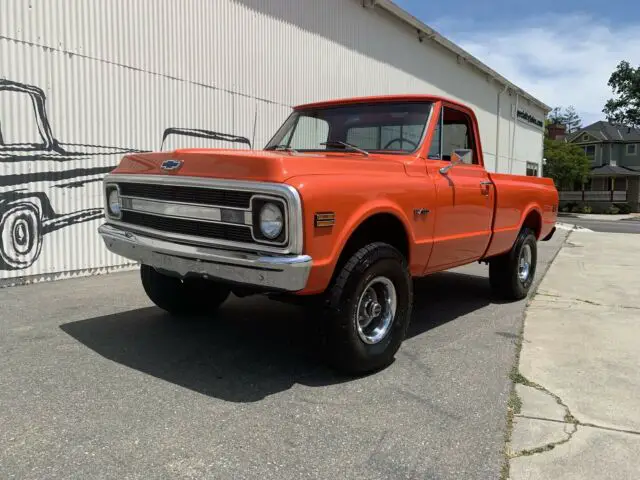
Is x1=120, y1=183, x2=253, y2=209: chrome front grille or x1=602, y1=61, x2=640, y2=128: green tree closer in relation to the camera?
x1=120, y1=183, x2=253, y2=209: chrome front grille

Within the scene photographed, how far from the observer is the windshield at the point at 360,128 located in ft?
15.5

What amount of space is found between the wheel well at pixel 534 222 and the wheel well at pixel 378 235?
300 centimetres

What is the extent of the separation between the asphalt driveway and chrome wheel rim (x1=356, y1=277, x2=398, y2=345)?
30 cm

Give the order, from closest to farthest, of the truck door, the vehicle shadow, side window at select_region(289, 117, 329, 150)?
the vehicle shadow
the truck door
side window at select_region(289, 117, 329, 150)

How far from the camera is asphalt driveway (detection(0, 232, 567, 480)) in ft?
8.65

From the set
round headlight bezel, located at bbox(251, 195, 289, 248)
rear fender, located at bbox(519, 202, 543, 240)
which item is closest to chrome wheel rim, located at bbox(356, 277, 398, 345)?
round headlight bezel, located at bbox(251, 195, 289, 248)

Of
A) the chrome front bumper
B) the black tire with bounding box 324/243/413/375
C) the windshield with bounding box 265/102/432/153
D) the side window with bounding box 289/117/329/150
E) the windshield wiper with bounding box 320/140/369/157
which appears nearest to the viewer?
the chrome front bumper

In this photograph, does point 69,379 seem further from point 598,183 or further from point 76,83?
point 598,183

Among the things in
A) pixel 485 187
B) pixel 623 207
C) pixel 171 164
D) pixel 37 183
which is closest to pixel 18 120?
pixel 37 183

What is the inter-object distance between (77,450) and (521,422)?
2.41 meters

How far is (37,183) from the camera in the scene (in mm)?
6781

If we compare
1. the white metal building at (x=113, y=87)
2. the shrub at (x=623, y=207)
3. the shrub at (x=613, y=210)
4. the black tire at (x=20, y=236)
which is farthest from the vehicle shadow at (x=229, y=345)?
the shrub at (x=623, y=207)

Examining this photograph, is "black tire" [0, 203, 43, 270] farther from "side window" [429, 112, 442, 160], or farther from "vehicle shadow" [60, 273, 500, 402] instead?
"side window" [429, 112, 442, 160]

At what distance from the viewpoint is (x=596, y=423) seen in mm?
3275
